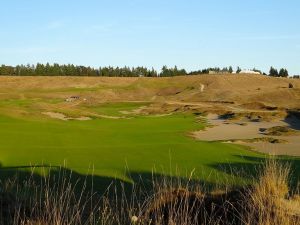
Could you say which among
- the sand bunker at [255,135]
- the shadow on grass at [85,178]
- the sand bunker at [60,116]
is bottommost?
the sand bunker at [60,116]

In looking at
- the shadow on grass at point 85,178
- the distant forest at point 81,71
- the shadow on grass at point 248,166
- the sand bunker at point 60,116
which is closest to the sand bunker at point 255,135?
the shadow on grass at point 248,166

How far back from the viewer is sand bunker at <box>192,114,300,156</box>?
32.1m

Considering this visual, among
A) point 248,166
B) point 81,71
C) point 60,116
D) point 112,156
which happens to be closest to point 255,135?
point 248,166

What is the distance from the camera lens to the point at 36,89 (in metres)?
126

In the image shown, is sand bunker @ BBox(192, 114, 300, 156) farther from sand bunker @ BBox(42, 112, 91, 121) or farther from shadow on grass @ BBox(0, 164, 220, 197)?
sand bunker @ BBox(42, 112, 91, 121)

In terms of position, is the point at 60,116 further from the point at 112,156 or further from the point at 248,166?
the point at 248,166

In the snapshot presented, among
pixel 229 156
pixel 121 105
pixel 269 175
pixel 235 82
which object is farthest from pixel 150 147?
pixel 235 82

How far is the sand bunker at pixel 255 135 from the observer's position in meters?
32.1

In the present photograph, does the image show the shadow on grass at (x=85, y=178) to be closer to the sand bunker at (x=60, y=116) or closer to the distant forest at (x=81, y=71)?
the sand bunker at (x=60, y=116)

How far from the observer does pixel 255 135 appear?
43312 millimetres

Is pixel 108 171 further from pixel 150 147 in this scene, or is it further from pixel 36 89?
pixel 36 89

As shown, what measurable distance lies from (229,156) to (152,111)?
55.5 metres

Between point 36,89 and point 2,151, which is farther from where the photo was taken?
point 36,89

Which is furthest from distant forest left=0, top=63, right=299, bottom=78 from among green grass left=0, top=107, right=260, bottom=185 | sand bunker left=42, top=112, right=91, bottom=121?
green grass left=0, top=107, right=260, bottom=185
